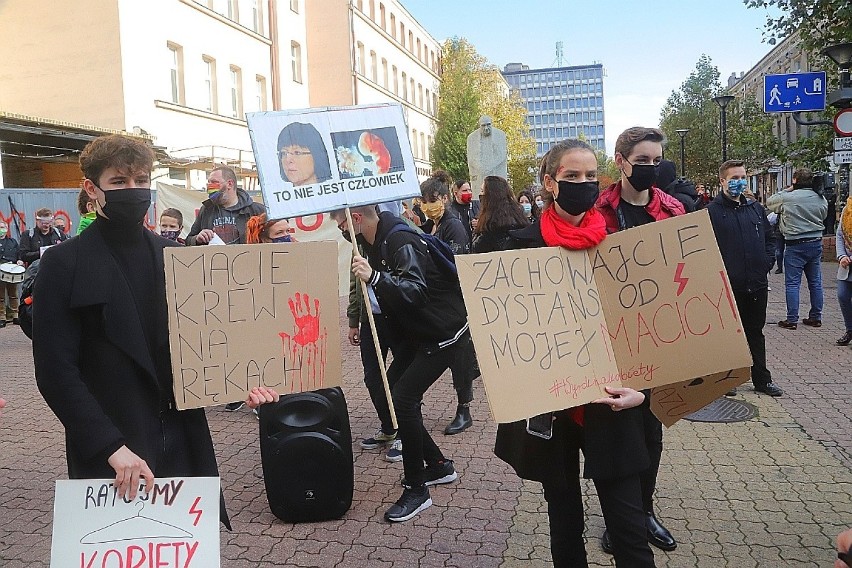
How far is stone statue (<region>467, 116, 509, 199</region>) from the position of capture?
44.7 feet

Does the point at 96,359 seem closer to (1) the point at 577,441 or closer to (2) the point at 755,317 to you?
(1) the point at 577,441

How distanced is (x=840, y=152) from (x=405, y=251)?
11.7 metres

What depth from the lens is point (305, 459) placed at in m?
4.29

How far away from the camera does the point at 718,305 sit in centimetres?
258

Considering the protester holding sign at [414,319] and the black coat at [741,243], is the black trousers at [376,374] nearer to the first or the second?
the protester holding sign at [414,319]

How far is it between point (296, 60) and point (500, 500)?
30.8 metres

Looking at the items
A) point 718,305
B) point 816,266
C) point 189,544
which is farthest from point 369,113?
point 816,266

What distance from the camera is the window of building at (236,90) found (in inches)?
1045

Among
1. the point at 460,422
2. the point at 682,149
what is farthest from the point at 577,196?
the point at 682,149

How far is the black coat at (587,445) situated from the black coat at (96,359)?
1254 millimetres

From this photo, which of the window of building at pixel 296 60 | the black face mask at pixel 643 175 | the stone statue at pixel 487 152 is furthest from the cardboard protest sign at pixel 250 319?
the window of building at pixel 296 60

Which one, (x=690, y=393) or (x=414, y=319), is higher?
(x=414, y=319)

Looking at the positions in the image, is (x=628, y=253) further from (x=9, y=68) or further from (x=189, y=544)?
(x=9, y=68)

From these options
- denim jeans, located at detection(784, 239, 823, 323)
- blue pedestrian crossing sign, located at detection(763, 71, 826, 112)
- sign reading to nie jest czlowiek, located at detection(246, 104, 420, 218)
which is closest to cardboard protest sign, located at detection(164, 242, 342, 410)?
sign reading to nie jest czlowiek, located at detection(246, 104, 420, 218)
